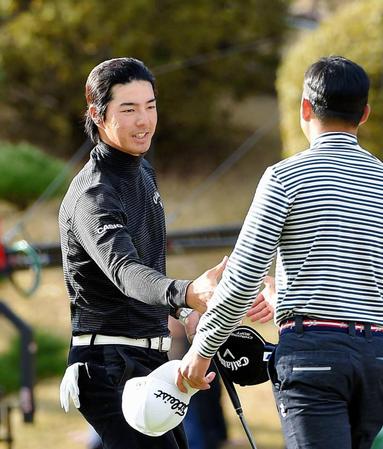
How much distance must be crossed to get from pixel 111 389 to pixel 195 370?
41 centimetres

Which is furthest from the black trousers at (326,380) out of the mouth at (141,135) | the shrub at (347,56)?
the shrub at (347,56)

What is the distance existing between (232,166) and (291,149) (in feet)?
22.8

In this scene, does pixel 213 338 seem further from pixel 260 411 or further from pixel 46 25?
pixel 46 25

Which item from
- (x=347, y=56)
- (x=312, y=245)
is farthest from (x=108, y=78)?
(x=347, y=56)

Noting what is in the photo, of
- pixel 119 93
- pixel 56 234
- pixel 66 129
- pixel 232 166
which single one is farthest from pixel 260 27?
pixel 119 93

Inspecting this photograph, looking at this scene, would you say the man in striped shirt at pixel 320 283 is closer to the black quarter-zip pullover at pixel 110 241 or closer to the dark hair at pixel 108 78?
the black quarter-zip pullover at pixel 110 241

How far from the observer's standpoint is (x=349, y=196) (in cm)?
310

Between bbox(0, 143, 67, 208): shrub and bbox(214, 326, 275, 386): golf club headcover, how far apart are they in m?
9.92

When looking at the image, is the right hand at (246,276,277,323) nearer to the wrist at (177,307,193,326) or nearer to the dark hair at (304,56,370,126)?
the wrist at (177,307,193,326)

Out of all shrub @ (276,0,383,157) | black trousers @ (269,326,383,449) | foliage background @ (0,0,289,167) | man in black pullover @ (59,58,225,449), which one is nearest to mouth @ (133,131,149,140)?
man in black pullover @ (59,58,225,449)

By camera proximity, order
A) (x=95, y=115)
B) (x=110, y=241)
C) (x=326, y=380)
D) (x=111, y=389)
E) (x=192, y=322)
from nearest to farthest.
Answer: (x=326, y=380), (x=110, y=241), (x=111, y=389), (x=95, y=115), (x=192, y=322)

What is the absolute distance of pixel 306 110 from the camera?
10.7 ft

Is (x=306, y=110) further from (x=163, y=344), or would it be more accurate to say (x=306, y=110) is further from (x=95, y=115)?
(x=163, y=344)

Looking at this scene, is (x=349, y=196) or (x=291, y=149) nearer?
(x=349, y=196)
